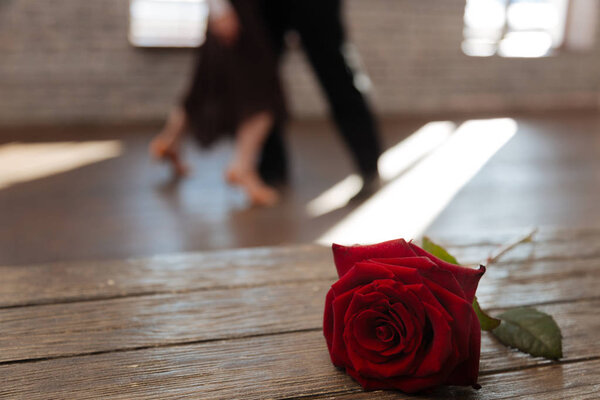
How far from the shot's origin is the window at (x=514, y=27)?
506 centimetres

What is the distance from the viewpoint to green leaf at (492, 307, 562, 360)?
546 millimetres

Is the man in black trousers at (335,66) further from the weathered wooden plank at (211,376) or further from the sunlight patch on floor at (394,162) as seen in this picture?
the weathered wooden plank at (211,376)

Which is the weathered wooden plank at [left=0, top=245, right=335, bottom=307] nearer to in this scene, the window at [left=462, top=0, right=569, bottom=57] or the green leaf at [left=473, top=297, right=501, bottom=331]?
the green leaf at [left=473, top=297, right=501, bottom=331]

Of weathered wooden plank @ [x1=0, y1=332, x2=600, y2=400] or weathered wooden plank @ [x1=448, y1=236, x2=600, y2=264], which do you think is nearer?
weathered wooden plank @ [x1=0, y1=332, x2=600, y2=400]

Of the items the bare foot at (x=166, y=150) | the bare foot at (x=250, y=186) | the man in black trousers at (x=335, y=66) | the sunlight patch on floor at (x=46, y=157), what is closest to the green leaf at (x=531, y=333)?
the bare foot at (x=250, y=186)

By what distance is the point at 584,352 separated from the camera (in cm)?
57

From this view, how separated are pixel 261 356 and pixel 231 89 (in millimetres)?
1842

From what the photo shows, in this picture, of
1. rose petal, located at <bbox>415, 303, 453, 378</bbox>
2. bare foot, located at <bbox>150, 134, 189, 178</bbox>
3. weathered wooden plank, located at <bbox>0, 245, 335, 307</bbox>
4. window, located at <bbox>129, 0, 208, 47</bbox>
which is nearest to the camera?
rose petal, located at <bbox>415, 303, 453, 378</bbox>

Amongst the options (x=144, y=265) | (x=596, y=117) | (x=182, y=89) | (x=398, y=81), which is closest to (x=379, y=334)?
(x=144, y=265)

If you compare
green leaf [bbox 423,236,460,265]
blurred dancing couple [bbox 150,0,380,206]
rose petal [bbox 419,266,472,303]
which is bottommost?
blurred dancing couple [bbox 150,0,380,206]

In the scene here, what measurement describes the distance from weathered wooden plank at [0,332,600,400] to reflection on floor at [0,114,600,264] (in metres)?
0.76

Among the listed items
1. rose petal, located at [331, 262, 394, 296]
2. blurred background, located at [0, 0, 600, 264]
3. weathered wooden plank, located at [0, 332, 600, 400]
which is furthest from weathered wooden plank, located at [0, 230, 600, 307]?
blurred background, located at [0, 0, 600, 264]

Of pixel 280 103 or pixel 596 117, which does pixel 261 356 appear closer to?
pixel 280 103

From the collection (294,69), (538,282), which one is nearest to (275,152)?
(294,69)
